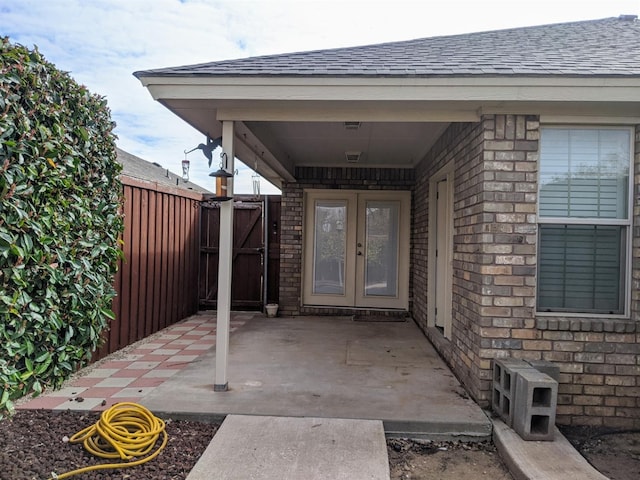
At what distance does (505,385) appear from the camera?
283cm

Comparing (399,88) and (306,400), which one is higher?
(399,88)

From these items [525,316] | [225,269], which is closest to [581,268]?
[525,316]

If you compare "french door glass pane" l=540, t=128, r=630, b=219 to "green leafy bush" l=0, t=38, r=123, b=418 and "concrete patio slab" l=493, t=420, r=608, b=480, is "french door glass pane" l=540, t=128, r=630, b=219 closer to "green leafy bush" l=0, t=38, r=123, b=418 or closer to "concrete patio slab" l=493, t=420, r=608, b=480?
"concrete patio slab" l=493, t=420, r=608, b=480

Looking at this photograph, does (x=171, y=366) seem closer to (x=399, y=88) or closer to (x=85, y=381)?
(x=85, y=381)

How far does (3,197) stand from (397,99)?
97.1 inches

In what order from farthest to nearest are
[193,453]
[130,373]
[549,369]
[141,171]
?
[141,171], [130,373], [549,369], [193,453]

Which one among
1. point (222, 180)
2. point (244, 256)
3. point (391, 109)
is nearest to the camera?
point (391, 109)

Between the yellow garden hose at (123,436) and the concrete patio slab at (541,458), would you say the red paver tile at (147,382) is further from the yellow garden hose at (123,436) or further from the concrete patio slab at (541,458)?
the concrete patio slab at (541,458)

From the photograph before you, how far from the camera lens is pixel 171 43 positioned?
7.91 metres

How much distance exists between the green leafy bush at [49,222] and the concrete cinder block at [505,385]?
2719 millimetres

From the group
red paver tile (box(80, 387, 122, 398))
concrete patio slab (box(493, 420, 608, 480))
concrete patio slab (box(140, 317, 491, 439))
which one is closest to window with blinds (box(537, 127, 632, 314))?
concrete patio slab (box(493, 420, 608, 480))

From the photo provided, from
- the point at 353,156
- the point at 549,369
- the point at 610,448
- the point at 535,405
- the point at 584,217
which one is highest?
the point at 353,156

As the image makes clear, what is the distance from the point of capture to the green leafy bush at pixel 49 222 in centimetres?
199

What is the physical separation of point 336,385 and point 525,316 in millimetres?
1600
